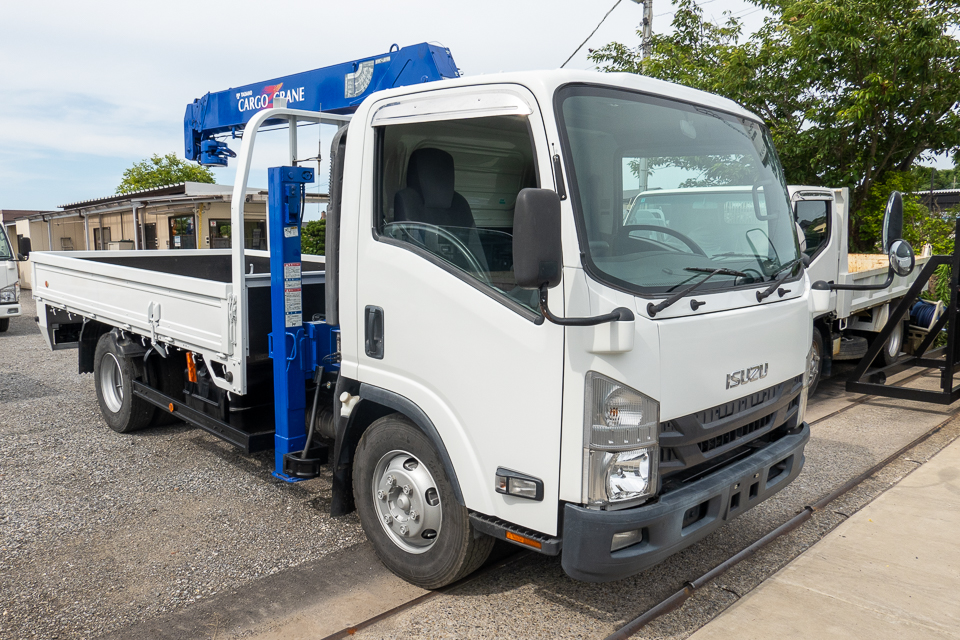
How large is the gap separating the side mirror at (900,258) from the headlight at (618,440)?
2189 mm

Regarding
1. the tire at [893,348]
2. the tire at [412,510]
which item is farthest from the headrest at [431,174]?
the tire at [893,348]

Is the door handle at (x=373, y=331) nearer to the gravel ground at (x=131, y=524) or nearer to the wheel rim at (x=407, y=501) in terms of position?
the wheel rim at (x=407, y=501)

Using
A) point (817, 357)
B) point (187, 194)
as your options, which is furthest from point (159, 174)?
point (817, 357)

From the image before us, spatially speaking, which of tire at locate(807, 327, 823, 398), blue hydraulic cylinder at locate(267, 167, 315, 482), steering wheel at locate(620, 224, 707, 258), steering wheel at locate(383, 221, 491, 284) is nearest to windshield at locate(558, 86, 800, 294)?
steering wheel at locate(620, 224, 707, 258)

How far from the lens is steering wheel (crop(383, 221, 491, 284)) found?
2990 millimetres

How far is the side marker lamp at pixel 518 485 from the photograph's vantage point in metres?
2.78

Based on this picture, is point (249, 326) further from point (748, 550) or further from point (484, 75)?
point (748, 550)

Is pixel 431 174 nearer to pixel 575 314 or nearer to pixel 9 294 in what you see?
pixel 575 314

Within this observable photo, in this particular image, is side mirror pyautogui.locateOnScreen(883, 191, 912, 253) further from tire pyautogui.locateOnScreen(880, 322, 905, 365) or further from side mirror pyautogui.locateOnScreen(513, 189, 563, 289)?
tire pyautogui.locateOnScreen(880, 322, 905, 365)

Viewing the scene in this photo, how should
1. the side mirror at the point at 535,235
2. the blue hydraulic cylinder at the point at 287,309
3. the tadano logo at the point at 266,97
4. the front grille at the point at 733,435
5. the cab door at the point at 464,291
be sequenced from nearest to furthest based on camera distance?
the side mirror at the point at 535,235 < the cab door at the point at 464,291 < the front grille at the point at 733,435 < the blue hydraulic cylinder at the point at 287,309 < the tadano logo at the point at 266,97

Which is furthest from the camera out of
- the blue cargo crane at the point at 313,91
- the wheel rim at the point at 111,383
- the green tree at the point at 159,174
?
the green tree at the point at 159,174

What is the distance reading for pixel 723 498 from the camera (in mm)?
3004

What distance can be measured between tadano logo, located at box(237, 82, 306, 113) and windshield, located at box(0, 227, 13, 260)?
782 cm

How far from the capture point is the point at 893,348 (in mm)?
9367
